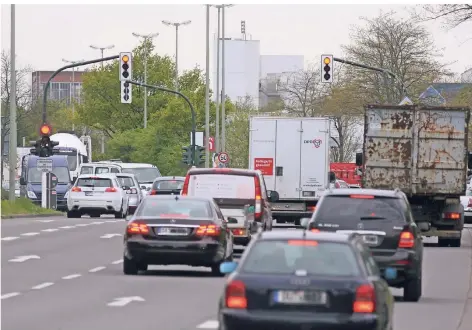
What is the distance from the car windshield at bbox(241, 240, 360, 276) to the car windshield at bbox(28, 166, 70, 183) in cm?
5569

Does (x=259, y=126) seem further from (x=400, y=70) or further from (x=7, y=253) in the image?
(x=400, y=70)

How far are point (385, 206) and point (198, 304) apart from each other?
9.55 ft

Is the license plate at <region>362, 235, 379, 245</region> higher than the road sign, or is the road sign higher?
the license plate at <region>362, 235, 379, 245</region>

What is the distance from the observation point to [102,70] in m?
111

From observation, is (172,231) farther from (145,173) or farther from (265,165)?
(145,173)

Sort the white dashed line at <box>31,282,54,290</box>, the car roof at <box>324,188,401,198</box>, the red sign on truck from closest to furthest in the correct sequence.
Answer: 1. the car roof at <box>324,188,401,198</box>
2. the white dashed line at <box>31,282,54,290</box>
3. the red sign on truck

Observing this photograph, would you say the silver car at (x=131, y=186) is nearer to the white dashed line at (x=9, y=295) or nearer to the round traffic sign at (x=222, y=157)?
the round traffic sign at (x=222, y=157)

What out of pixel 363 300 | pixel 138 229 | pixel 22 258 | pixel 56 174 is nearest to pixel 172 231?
pixel 138 229

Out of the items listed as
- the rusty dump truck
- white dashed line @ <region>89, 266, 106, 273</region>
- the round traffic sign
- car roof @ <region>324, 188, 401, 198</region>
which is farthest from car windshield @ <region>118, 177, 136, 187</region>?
car roof @ <region>324, 188, 401, 198</region>

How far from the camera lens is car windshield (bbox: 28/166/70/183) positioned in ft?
221

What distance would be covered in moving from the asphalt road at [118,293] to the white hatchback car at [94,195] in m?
17.0

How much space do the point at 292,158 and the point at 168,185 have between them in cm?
845

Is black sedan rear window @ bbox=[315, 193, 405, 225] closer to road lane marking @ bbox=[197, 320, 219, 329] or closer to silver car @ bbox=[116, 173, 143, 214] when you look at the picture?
road lane marking @ bbox=[197, 320, 219, 329]

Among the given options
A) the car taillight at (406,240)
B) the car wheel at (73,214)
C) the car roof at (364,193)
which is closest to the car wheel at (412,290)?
the car taillight at (406,240)
